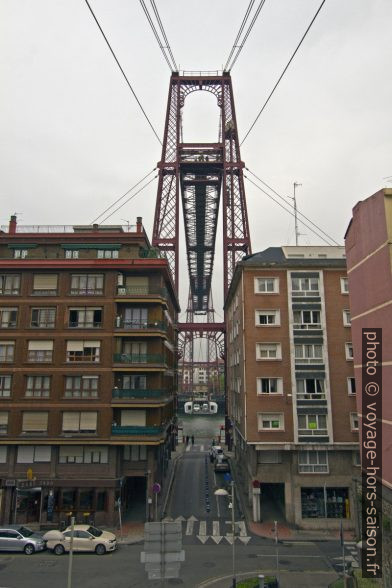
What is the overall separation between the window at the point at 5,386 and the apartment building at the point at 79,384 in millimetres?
78

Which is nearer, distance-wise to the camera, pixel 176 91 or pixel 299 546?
pixel 299 546

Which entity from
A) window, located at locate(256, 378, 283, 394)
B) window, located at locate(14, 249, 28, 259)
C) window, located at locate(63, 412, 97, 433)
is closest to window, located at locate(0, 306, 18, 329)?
window, located at locate(14, 249, 28, 259)

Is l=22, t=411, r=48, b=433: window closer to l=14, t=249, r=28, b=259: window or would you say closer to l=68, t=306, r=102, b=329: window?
l=68, t=306, r=102, b=329: window

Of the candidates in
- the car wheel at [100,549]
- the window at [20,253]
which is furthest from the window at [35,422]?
the window at [20,253]

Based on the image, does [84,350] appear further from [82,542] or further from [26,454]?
[82,542]

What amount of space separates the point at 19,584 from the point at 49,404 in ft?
43.7

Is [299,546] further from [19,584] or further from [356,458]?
[19,584]

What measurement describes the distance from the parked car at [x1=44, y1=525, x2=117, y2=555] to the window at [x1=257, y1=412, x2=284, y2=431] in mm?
12821

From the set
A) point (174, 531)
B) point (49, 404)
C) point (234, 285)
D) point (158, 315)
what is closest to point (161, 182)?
point (234, 285)

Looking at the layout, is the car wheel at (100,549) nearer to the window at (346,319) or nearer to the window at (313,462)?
the window at (313,462)

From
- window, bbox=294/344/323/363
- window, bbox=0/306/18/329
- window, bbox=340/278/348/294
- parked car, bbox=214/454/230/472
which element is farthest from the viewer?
parked car, bbox=214/454/230/472

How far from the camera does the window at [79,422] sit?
33.8 m

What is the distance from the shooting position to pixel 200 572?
23.8 meters

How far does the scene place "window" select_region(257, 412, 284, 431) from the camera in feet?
111
